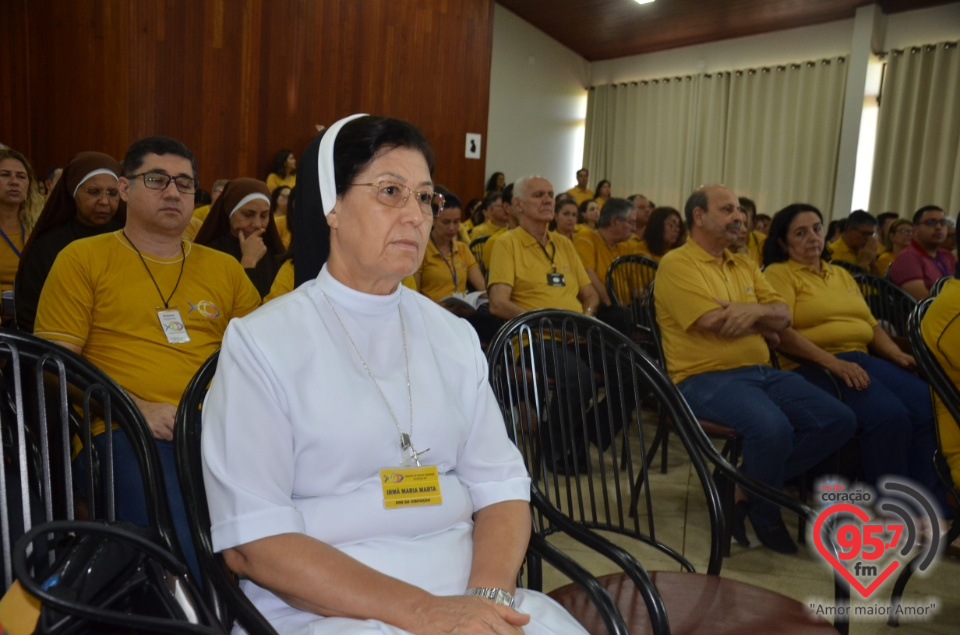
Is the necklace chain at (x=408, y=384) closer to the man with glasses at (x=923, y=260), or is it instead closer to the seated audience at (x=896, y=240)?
the man with glasses at (x=923, y=260)

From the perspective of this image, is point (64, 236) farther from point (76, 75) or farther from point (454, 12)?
point (454, 12)

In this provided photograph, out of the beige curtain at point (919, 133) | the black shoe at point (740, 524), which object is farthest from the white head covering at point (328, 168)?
the beige curtain at point (919, 133)

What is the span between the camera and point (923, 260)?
4.86 metres

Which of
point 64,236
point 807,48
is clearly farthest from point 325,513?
point 807,48

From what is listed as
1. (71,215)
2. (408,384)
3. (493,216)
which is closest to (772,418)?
(408,384)

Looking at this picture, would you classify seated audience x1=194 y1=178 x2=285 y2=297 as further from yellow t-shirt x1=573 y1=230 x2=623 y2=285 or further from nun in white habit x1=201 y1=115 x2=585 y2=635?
yellow t-shirt x1=573 y1=230 x2=623 y2=285

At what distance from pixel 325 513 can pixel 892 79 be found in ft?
33.2

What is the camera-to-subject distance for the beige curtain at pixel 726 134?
32.5 ft

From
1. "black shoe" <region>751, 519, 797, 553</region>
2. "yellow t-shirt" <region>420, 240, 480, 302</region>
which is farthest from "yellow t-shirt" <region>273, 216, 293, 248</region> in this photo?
"black shoe" <region>751, 519, 797, 553</region>

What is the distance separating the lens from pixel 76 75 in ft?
22.8

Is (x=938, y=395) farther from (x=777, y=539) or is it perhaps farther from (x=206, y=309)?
(x=206, y=309)

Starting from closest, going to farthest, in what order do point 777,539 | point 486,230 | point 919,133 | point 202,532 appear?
1. point 202,532
2. point 777,539
3. point 486,230
4. point 919,133

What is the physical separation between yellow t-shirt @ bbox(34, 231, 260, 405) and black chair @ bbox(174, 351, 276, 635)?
860mm

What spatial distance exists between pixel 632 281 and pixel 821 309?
1.59 m
